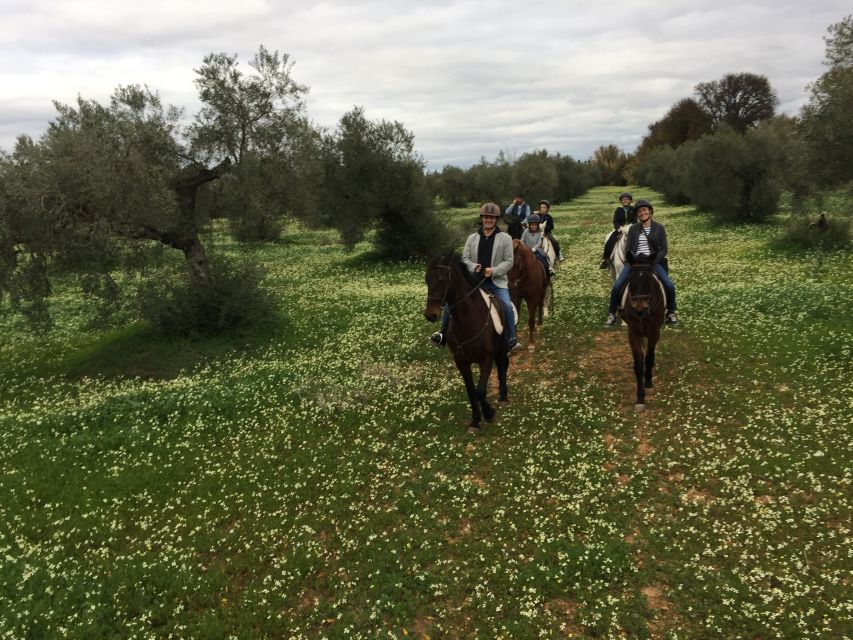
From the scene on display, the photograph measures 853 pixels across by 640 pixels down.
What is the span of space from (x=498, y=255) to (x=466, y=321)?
6.57ft

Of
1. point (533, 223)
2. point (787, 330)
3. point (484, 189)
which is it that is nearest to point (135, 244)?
point (533, 223)

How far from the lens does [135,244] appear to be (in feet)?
53.7

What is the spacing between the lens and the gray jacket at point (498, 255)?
11312 millimetres

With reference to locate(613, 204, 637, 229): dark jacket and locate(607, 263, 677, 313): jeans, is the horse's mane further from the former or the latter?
locate(613, 204, 637, 229): dark jacket

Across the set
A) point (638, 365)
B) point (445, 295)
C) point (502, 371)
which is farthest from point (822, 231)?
point (445, 295)

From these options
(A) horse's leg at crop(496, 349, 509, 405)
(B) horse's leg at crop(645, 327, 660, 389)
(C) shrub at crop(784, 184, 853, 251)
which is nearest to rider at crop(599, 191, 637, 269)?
(B) horse's leg at crop(645, 327, 660, 389)

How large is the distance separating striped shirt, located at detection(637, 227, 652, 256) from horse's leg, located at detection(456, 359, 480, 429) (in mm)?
5408

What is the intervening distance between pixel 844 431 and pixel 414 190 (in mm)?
28136

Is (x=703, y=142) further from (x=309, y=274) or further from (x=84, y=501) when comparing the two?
(x=84, y=501)

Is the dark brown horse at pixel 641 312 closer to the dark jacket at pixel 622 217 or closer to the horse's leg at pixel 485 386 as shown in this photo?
the horse's leg at pixel 485 386

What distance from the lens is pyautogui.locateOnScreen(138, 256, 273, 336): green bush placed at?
18.1m

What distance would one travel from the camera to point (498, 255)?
11.5 m

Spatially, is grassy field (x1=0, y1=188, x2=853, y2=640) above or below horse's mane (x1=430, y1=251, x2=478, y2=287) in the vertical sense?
below

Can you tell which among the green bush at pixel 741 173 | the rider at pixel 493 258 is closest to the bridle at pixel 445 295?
the rider at pixel 493 258
